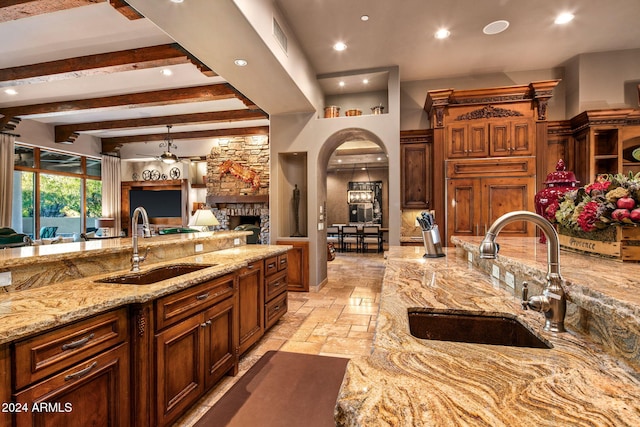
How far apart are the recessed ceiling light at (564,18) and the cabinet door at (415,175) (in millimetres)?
2042

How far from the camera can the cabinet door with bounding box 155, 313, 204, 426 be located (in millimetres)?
1699

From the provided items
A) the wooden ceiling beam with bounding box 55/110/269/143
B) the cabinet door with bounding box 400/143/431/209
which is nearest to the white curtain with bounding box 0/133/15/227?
the wooden ceiling beam with bounding box 55/110/269/143

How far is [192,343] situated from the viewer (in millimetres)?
1969

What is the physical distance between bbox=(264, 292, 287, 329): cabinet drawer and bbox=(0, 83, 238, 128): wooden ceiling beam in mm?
3356

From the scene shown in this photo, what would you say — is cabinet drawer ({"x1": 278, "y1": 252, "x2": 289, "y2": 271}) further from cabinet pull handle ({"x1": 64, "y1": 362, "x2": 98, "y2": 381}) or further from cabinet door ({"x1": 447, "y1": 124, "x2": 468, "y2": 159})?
cabinet door ({"x1": 447, "y1": 124, "x2": 468, "y2": 159})

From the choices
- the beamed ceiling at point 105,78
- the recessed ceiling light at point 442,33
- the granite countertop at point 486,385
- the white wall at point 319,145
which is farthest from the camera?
the white wall at point 319,145

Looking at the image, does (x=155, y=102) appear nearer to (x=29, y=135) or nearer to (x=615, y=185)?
(x=29, y=135)

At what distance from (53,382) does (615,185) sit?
2656 mm

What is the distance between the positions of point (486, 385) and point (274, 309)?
9.59 ft

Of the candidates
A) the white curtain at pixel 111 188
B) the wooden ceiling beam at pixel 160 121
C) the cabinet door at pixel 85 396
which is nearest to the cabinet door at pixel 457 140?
the wooden ceiling beam at pixel 160 121

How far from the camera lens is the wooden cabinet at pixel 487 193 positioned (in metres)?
4.28

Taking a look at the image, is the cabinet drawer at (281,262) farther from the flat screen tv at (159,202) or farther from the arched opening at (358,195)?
the flat screen tv at (159,202)

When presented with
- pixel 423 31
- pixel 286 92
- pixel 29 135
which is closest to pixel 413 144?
pixel 423 31

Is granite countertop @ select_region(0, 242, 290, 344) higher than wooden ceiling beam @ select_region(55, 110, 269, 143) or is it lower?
lower
